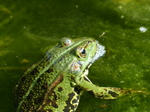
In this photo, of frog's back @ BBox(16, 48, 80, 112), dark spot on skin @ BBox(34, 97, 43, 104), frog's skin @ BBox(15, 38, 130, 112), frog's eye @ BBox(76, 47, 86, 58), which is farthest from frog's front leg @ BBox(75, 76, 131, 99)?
dark spot on skin @ BBox(34, 97, 43, 104)

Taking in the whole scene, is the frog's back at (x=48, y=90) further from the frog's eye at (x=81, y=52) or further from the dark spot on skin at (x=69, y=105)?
the frog's eye at (x=81, y=52)

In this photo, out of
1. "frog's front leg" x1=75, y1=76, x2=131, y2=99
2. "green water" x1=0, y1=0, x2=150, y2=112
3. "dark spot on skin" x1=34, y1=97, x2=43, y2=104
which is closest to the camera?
"dark spot on skin" x1=34, y1=97, x2=43, y2=104

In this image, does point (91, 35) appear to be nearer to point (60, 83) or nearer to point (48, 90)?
point (60, 83)

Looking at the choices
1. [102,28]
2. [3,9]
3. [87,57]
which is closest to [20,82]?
[87,57]

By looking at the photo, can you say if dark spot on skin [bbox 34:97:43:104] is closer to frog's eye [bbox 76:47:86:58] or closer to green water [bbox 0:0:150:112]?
green water [bbox 0:0:150:112]

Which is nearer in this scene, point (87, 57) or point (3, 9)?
point (87, 57)

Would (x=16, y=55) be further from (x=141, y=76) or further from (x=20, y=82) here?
(x=141, y=76)

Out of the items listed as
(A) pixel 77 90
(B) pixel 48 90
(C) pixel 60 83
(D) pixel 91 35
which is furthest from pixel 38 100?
(D) pixel 91 35
